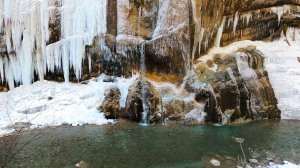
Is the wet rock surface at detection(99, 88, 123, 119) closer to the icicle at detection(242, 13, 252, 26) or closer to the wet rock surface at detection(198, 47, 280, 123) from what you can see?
the wet rock surface at detection(198, 47, 280, 123)

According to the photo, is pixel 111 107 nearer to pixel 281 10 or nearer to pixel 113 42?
pixel 113 42

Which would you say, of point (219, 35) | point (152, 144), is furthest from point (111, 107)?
point (219, 35)

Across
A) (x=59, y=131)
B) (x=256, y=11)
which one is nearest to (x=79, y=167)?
(x=59, y=131)

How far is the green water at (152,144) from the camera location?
10.7m

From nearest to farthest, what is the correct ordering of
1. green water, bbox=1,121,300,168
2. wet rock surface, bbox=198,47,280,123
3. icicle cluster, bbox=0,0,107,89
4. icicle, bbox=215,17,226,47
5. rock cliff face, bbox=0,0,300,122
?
green water, bbox=1,121,300,168, wet rock surface, bbox=198,47,280,123, rock cliff face, bbox=0,0,300,122, icicle cluster, bbox=0,0,107,89, icicle, bbox=215,17,226,47

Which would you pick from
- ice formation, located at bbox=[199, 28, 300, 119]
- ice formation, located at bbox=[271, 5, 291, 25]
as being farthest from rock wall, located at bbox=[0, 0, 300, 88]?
ice formation, located at bbox=[271, 5, 291, 25]

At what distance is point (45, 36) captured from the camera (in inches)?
626

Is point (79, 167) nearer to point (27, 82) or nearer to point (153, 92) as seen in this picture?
point (153, 92)

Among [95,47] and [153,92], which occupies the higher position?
[95,47]

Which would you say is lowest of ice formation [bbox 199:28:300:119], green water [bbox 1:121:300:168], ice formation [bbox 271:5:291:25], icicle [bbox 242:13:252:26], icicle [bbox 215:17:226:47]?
green water [bbox 1:121:300:168]

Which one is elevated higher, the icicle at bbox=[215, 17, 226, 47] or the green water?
the icicle at bbox=[215, 17, 226, 47]

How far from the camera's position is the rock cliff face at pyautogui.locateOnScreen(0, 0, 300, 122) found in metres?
15.4

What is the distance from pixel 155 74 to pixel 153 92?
3.59 ft

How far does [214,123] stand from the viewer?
1412 cm
